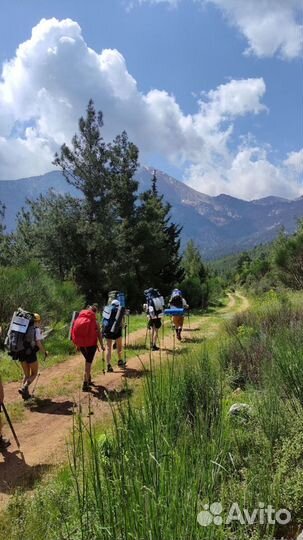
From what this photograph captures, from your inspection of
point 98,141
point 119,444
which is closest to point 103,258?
point 98,141

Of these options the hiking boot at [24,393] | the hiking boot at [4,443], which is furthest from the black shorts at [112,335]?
the hiking boot at [4,443]

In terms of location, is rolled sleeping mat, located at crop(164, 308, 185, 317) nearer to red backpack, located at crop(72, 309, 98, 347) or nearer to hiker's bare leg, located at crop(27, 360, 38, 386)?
red backpack, located at crop(72, 309, 98, 347)

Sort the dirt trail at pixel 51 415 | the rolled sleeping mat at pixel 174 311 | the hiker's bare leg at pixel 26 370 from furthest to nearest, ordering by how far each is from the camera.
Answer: the rolled sleeping mat at pixel 174 311
the hiker's bare leg at pixel 26 370
the dirt trail at pixel 51 415

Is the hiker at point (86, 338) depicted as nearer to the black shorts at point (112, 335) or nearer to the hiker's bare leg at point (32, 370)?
the hiker's bare leg at point (32, 370)

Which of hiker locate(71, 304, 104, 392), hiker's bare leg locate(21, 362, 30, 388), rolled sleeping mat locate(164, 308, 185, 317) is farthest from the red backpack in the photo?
rolled sleeping mat locate(164, 308, 185, 317)

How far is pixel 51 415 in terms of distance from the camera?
7.38 m

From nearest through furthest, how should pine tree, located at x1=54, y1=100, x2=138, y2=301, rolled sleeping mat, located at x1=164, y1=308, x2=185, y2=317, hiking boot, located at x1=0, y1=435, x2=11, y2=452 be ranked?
hiking boot, located at x1=0, y1=435, x2=11, y2=452 → rolled sleeping mat, located at x1=164, y1=308, x2=185, y2=317 → pine tree, located at x1=54, y1=100, x2=138, y2=301

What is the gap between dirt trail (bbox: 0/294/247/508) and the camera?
5270 mm

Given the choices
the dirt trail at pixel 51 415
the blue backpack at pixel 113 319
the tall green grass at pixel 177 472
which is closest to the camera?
the tall green grass at pixel 177 472

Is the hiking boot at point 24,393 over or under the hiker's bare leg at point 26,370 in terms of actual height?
under

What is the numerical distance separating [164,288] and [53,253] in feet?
40.8

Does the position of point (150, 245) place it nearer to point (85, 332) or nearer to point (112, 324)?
point (112, 324)

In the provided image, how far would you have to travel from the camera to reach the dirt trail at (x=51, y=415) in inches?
207

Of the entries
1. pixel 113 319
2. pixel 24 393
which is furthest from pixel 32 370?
pixel 113 319
